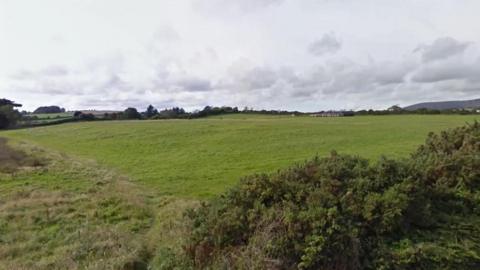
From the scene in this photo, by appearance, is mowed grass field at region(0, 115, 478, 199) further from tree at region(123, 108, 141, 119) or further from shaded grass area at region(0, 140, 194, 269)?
tree at region(123, 108, 141, 119)

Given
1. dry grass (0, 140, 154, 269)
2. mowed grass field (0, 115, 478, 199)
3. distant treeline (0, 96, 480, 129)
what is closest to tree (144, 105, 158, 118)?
distant treeline (0, 96, 480, 129)

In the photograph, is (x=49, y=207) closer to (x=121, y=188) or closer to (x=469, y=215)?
(x=121, y=188)

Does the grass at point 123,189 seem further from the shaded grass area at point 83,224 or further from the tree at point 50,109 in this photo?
the tree at point 50,109

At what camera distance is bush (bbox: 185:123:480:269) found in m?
4.80

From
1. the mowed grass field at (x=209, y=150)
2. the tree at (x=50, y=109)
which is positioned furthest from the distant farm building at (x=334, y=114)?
the tree at (x=50, y=109)

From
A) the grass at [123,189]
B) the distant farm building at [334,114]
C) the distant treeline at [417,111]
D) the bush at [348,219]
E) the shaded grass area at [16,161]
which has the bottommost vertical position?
the shaded grass area at [16,161]

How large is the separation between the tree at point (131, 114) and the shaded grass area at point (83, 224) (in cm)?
8433

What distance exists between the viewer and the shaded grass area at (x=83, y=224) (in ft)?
25.7

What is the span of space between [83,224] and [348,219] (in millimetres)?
8372

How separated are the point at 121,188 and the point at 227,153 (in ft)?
47.0

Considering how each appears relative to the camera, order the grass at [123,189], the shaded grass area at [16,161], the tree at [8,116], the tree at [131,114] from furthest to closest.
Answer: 1. the tree at [131,114]
2. the tree at [8,116]
3. the shaded grass area at [16,161]
4. the grass at [123,189]

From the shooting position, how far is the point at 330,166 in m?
6.26

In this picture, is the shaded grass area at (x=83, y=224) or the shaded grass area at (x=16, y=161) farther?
the shaded grass area at (x=16, y=161)

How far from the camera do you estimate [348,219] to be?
5.04 metres
